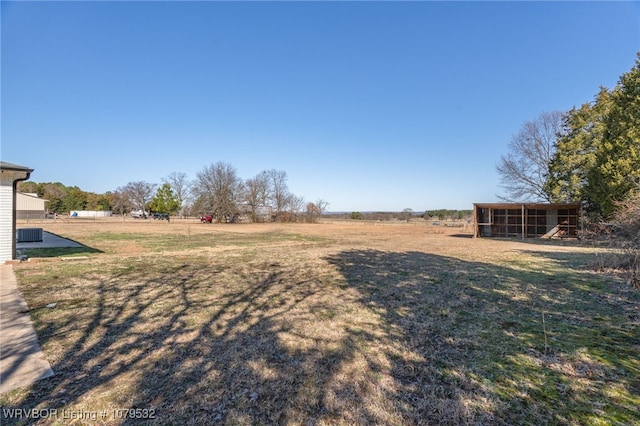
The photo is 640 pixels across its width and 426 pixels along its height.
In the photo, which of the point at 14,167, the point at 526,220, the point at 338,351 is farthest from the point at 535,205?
the point at 14,167

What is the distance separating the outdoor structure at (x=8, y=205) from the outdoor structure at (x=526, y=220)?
74.4 ft

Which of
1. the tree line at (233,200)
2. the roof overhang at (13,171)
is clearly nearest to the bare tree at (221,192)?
the tree line at (233,200)

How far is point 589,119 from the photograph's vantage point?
19594mm

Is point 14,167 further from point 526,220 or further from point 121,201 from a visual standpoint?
point 121,201

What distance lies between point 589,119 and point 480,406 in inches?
1001

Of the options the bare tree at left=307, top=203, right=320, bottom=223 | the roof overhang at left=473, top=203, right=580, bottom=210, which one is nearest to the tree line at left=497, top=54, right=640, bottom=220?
the roof overhang at left=473, top=203, right=580, bottom=210

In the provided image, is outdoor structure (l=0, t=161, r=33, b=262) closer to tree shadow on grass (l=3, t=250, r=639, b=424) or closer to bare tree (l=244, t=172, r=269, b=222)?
tree shadow on grass (l=3, t=250, r=639, b=424)

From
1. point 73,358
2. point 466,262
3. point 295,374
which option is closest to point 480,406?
point 295,374

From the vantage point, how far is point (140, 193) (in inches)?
2643

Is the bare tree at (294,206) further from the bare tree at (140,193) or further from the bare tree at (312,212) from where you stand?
the bare tree at (140,193)

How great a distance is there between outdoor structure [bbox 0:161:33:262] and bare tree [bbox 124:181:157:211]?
6498cm

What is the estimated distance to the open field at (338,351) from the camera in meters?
2.28

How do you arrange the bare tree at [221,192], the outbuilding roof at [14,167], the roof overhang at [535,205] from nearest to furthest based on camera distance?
the outbuilding roof at [14,167], the roof overhang at [535,205], the bare tree at [221,192]

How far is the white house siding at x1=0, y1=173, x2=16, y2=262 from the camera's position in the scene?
8328 millimetres
